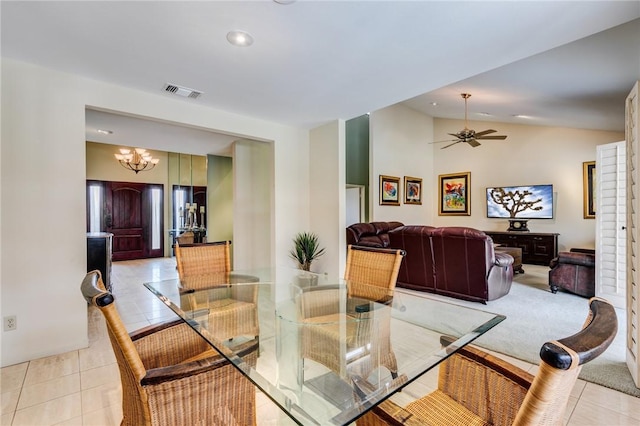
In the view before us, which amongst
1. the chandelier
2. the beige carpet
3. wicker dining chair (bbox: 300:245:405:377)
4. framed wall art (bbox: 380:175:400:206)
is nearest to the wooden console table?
the beige carpet

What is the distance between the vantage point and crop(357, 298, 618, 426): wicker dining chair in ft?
1.96

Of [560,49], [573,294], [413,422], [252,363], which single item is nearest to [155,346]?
[252,363]

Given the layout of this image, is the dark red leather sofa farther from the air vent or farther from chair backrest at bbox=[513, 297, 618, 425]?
chair backrest at bbox=[513, 297, 618, 425]

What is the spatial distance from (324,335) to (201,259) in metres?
1.57

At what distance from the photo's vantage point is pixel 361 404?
98 centimetres

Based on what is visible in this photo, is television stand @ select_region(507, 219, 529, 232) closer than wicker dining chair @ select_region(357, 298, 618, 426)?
No

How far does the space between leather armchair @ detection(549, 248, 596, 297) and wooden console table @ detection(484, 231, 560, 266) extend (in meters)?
2.39

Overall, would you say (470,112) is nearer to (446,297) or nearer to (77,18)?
(446,297)

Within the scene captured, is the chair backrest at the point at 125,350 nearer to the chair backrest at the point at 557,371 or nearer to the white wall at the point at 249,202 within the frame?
the chair backrest at the point at 557,371

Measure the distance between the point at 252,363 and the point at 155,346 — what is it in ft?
1.64

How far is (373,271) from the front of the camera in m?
2.47

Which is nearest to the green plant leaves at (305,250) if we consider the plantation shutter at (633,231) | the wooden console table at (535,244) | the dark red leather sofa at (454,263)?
the dark red leather sofa at (454,263)

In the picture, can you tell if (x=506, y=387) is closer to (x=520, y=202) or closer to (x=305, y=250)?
(x=305, y=250)

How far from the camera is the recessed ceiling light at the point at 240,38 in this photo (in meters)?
2.16
